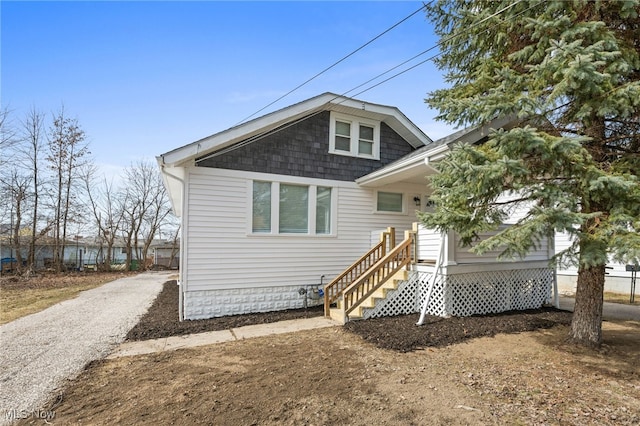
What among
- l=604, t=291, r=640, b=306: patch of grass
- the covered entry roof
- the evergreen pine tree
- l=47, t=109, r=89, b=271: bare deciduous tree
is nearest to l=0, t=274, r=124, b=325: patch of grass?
l=47, t=109, r=89, b=271: bare deciduous tree

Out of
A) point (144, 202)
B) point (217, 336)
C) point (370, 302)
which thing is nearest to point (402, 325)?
point (370, 302)

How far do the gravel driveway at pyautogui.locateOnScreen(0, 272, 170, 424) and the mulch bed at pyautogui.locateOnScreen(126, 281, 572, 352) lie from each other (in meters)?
0.63

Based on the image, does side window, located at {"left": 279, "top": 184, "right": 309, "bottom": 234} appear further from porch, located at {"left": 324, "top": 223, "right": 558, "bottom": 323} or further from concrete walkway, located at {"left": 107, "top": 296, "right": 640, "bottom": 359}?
concrete walkway, located at {"left": 107, "top": 296, "right": 640, "bottom": 359}

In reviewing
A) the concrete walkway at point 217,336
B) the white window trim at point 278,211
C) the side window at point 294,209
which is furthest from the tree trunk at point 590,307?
the side window at point 294,209

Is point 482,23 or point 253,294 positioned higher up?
point 482,23

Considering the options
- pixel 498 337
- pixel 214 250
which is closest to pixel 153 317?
pixel 214 250

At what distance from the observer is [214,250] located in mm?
7488

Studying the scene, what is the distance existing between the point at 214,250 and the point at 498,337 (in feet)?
20.0

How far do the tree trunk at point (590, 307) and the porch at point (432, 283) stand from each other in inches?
68.6

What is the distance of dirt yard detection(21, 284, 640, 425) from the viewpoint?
10.5ft

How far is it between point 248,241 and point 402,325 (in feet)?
13.1

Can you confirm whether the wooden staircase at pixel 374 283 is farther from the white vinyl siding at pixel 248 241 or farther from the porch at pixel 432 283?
the white vinyl siding at pixel 248 241

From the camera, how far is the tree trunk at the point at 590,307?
509cm

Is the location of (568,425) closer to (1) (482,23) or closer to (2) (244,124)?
(1) (482,23)
